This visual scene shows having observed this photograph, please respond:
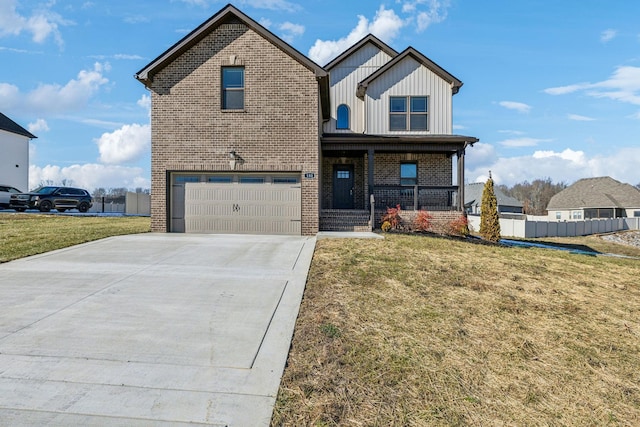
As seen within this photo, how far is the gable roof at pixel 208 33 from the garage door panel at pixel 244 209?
4.18m

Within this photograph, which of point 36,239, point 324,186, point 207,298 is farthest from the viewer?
point 324,186

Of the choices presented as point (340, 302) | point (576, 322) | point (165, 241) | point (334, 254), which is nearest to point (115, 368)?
point (340, 302)

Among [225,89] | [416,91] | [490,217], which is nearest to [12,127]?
[225,89]

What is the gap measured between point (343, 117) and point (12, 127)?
111ft

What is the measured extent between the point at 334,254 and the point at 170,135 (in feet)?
25.6

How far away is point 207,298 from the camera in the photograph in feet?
19.5

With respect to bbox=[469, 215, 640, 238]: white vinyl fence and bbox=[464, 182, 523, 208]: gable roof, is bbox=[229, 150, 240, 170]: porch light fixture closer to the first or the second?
bbox=[469, 215, 640, 238]: white vinyl fence

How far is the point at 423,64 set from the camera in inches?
669

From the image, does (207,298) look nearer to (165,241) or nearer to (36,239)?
(165,241)

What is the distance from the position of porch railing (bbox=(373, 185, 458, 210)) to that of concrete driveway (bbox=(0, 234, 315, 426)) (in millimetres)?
8445

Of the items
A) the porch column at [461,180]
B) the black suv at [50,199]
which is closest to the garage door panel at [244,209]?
the porch column at [461,180]

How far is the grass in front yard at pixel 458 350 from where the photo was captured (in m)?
3.37

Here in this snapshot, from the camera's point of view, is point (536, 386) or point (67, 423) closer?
point (67, 423)

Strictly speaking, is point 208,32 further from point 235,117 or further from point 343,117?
point 343,117
